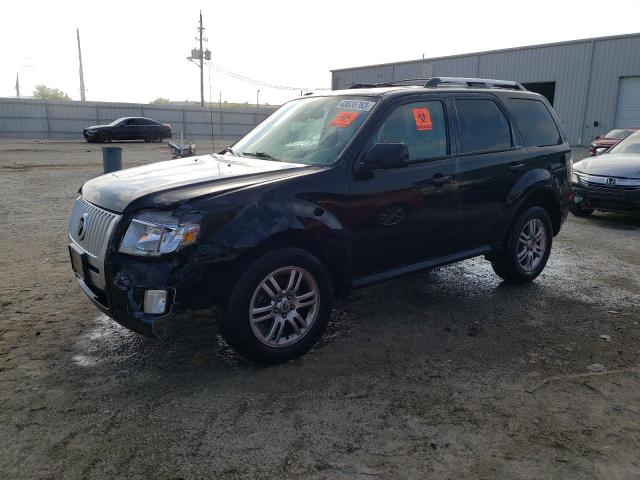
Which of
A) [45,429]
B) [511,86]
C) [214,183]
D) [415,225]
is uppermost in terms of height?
[511,86]

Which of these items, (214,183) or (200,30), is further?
(200,30)

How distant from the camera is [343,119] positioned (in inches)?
168

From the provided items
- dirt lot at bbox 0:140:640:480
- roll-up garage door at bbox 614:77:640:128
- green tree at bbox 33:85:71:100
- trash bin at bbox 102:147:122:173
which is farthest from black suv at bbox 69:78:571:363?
green tree at bbox 33:85:71:100

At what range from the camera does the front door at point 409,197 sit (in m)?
4.02

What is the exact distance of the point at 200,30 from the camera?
2291 inches

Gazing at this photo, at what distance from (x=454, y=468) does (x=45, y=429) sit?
2.20m

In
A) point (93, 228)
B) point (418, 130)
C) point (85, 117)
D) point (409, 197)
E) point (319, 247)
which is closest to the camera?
point (93, 228)

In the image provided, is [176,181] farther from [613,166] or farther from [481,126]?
[613,166]

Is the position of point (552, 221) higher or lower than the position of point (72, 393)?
higher

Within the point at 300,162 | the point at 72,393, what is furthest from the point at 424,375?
the point at 72,393

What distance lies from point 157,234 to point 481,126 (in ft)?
10.5

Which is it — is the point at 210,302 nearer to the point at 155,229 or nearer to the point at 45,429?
the point at 155,229

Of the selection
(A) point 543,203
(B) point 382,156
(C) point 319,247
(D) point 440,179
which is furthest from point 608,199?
(C) point 319,247

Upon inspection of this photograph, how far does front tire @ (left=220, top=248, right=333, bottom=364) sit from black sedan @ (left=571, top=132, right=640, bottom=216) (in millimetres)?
6535
